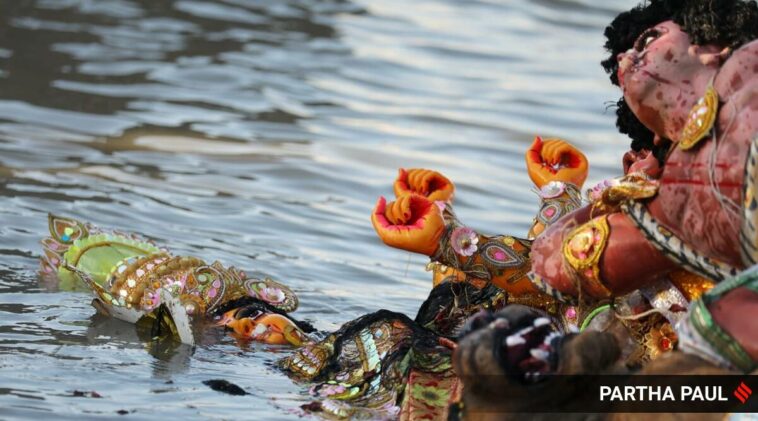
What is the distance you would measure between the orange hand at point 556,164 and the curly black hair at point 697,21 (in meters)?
0.74

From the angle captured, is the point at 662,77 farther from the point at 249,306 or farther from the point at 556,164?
the point at 249,306

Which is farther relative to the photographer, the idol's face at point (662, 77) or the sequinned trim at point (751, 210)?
the idol's face at point (662, 77)

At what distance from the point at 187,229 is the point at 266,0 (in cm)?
725

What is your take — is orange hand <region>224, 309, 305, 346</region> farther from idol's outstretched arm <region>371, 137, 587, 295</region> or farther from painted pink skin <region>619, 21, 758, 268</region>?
painted pink skin <region>619, 21, 758, 268</region>

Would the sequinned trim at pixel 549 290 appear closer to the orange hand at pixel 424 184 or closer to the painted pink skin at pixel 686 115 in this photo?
the painted pink skin at pixel 686 115

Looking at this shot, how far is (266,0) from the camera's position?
13969 mm

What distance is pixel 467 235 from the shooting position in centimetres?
438

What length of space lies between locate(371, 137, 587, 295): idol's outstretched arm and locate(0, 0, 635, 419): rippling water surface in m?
0.64

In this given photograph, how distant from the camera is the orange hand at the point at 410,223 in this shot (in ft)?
13.9

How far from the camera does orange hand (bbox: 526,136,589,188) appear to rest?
191 inches

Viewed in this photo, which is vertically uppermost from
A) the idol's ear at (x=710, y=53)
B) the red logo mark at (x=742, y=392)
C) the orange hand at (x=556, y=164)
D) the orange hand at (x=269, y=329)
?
the idol's ear at (x=710, y=53)

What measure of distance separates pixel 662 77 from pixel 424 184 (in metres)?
1.27

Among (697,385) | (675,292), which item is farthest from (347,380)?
(697,385)

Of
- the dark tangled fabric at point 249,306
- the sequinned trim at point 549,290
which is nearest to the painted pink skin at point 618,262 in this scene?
the sequinned trim at point 549,290
